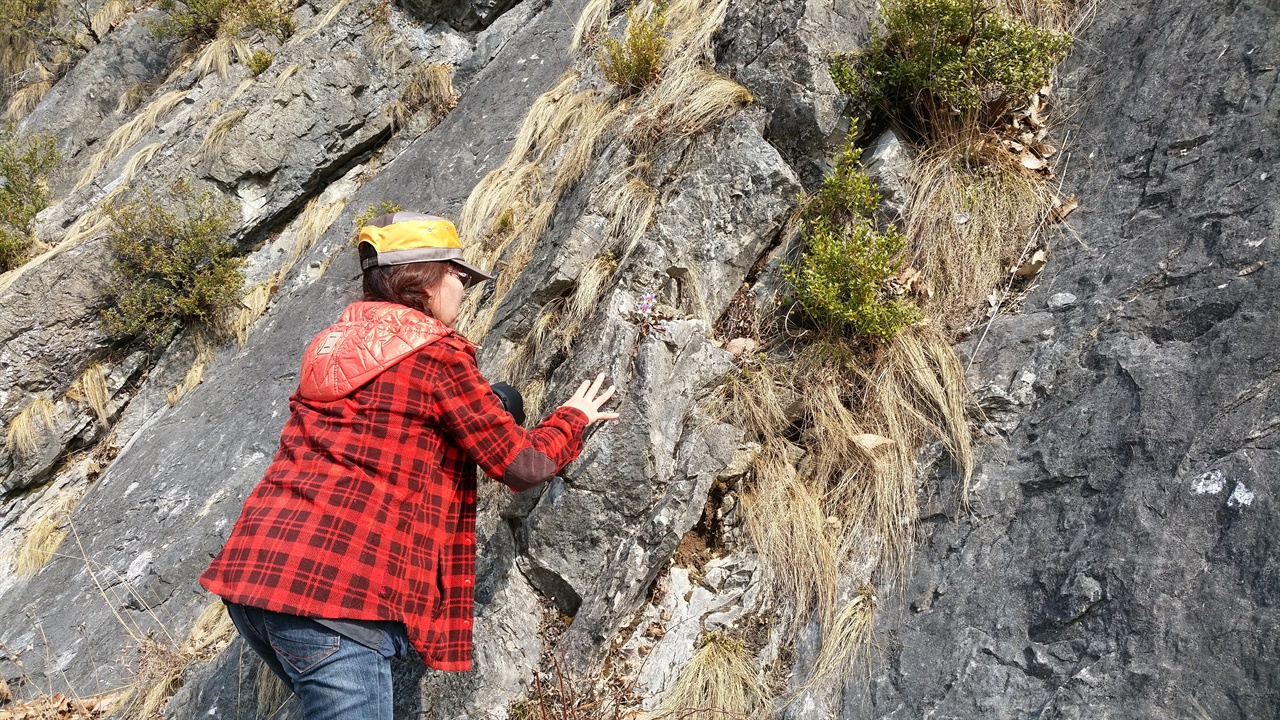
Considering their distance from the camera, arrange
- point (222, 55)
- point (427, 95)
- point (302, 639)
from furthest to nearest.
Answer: point (222, 55)
point (427, 95)
point (302, 639)

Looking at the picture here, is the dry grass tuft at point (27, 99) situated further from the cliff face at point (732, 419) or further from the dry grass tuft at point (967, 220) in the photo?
the dry grass tuft at point (967, 220)

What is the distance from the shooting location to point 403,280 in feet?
9.12

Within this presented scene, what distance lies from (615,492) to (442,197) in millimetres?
4081

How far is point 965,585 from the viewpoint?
2883 millimetres

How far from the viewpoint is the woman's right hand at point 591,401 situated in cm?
317

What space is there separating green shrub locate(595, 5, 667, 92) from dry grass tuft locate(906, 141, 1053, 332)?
2045mm

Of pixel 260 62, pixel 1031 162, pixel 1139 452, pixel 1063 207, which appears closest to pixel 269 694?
pixel 1139 452

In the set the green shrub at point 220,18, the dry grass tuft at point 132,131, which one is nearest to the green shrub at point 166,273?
the dry grass tuft at point 132,131

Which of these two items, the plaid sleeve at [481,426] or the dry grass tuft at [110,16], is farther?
the dry grass tuft at [110,16]

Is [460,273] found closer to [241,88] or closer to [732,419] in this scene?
[732,419]

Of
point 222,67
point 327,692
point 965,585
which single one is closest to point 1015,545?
point 965,585

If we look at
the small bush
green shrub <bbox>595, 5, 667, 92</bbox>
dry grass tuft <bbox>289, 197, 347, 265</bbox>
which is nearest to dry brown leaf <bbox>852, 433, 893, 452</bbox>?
→ green shrub <bbox>595, 5, 667, 92</bbox>

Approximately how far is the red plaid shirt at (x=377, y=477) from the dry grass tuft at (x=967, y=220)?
229 cm

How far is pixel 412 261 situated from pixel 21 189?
328 inches
